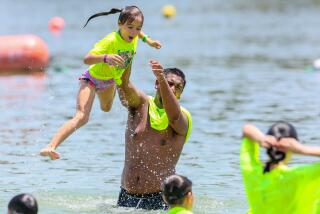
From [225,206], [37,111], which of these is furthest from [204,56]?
[225,206]

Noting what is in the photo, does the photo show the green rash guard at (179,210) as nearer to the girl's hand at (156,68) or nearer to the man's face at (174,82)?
the girl's hand at (156,68)

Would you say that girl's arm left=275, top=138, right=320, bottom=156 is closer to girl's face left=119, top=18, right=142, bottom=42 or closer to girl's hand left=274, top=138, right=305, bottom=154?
girl's hand left=274, top=138, right=305, bottom=154

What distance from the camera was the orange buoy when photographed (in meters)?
27.2

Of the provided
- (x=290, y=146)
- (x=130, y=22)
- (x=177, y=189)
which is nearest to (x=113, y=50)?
(x=130, y=22)

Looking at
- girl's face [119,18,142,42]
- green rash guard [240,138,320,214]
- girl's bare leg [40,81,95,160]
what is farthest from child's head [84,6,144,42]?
green rash guard [240,138,320,214]

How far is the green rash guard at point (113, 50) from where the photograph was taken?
405 inches

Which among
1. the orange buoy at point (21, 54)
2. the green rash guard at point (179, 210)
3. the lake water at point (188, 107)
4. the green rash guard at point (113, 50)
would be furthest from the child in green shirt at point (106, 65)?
the orange buoy at point (21, 54)

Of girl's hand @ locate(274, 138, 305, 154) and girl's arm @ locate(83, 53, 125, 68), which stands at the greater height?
girl's hand @ locate(274, 138, 305, 154)

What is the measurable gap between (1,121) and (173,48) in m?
18.5

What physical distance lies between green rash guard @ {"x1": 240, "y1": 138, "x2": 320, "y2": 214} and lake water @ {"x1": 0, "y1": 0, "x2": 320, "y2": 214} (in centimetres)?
333

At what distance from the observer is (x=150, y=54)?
33906 mm

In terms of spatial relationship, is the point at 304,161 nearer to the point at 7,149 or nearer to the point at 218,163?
the point at 218,163

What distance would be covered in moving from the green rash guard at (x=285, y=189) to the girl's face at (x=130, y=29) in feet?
12.6

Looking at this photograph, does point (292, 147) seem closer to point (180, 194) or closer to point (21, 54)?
point (180, 194)
